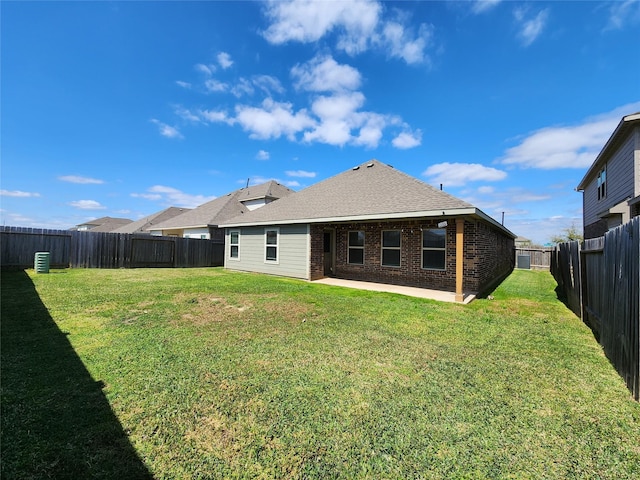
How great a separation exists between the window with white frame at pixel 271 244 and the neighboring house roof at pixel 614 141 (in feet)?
41.7

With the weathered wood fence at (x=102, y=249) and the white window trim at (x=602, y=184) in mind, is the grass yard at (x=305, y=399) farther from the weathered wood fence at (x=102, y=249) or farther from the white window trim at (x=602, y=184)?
the white window trim at (x=602, y=184)

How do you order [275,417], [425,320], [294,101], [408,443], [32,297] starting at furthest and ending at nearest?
[294,101], [32,297], [425,320], [275,417], [408,443]

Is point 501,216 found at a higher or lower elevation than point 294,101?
lower

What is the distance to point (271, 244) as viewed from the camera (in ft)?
43.5

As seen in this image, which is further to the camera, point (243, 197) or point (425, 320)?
point (243, 197)

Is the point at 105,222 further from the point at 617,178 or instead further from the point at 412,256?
the point at 617,178

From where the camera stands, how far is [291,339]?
4.66 meters

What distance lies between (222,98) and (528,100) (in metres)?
14.2

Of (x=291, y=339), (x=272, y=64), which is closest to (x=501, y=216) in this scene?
(x=272, y=64)

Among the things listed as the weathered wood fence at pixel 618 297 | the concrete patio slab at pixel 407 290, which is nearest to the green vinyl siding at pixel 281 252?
the concrete patio slab at pixel 407 290

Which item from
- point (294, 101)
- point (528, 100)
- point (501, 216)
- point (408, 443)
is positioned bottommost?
point (408, 443)

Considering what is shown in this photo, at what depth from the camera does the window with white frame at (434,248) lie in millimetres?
9906

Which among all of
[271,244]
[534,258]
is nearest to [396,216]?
[271,244]

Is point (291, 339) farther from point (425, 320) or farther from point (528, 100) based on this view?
point (528, 100)
